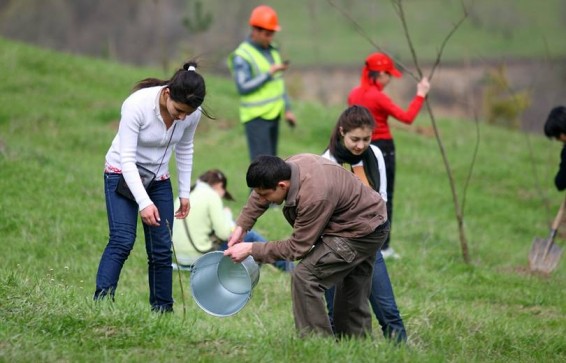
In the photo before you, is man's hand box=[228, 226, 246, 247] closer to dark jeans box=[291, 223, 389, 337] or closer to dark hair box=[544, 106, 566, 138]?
dark jeans box=[291, 223, 389, 337]

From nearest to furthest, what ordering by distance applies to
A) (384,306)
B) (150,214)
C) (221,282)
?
1. (150,214)
2. (221,282)
3. (384,306)

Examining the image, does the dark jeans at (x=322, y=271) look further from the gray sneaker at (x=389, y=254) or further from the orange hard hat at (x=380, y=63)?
the gray sneaker at (x=389, y=254)

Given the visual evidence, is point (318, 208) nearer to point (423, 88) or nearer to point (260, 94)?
point (423, 88)

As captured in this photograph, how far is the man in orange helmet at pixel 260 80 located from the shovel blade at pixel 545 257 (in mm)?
3115

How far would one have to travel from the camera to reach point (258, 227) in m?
9.82

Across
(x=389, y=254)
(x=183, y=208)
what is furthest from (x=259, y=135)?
(x=183, y=208)

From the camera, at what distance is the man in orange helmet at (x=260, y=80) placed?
9.73m

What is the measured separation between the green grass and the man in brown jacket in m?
0.29

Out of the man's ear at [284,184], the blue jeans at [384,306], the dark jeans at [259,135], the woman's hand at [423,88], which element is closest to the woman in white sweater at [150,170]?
the man's ear at [284,184]

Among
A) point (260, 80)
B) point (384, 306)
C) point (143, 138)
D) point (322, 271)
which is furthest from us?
point (260, 80)

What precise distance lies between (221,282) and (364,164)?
1.24m

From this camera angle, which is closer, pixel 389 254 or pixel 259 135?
pixel 389 254

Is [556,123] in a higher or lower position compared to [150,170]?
higher

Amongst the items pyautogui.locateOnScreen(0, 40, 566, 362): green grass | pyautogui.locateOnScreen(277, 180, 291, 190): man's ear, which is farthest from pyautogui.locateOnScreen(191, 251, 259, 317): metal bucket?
pyautogui.locateOnScreen(277, 180, 291, 190): man's ear
